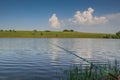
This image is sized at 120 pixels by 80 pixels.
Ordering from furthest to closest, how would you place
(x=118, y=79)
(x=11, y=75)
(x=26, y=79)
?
(x=11, y=75), (x=26, y=79), (x=118, y=79)

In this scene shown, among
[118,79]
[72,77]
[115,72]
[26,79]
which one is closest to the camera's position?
[118,79]

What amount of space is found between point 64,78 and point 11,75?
17.0ft

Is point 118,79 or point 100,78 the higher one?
point 118,79

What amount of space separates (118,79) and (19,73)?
1518 centimetres

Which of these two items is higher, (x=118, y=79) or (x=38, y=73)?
(x=118, y=79)

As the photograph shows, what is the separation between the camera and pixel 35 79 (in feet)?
74.5

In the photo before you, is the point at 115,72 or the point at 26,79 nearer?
the point at 115,72

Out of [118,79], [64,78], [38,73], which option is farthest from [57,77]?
[118,79]

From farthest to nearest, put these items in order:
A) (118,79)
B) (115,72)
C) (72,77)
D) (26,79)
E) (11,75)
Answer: (11,75), (26,79), (115,72), (72,77), (118,79)

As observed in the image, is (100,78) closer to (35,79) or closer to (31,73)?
(35,79)

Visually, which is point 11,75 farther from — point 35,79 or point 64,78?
point 64,78

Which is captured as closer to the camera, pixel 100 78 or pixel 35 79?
pixel 100 78

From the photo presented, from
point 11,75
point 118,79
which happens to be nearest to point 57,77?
point 11,75

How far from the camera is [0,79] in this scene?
22.2 meters
